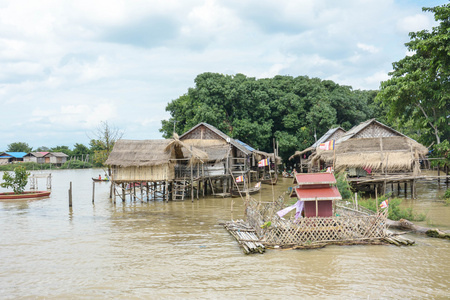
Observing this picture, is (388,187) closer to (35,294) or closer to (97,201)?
(97,201)

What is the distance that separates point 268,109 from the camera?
35469mm

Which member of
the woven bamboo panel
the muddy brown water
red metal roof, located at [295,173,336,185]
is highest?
red metal roof, located at [295,173,336,185]

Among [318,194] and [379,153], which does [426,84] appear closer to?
[379,153]

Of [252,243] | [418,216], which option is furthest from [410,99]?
[252,243]

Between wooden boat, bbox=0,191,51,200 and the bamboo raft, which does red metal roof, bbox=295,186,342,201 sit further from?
wooden boat, bbox=0,191,51,200

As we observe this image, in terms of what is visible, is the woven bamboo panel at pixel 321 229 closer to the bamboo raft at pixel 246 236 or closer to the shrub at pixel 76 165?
the bamboo raft at pixel 246 236

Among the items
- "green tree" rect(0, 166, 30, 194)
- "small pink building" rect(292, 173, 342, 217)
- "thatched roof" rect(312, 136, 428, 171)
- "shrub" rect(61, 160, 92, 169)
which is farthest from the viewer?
"shrub" rect(61, 160, 92, 169)

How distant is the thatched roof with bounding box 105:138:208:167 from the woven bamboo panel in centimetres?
1126

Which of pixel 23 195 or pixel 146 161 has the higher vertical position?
pixel 146 161

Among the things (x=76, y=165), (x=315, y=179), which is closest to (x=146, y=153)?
(x=315, y=179)

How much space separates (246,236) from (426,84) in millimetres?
15231

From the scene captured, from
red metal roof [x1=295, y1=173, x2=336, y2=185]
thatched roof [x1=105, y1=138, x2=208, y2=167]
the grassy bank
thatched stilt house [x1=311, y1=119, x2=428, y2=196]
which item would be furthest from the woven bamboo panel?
the grassy bank

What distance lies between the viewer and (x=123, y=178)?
21.9 meters

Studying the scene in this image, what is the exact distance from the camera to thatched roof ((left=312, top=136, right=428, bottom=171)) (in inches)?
802
